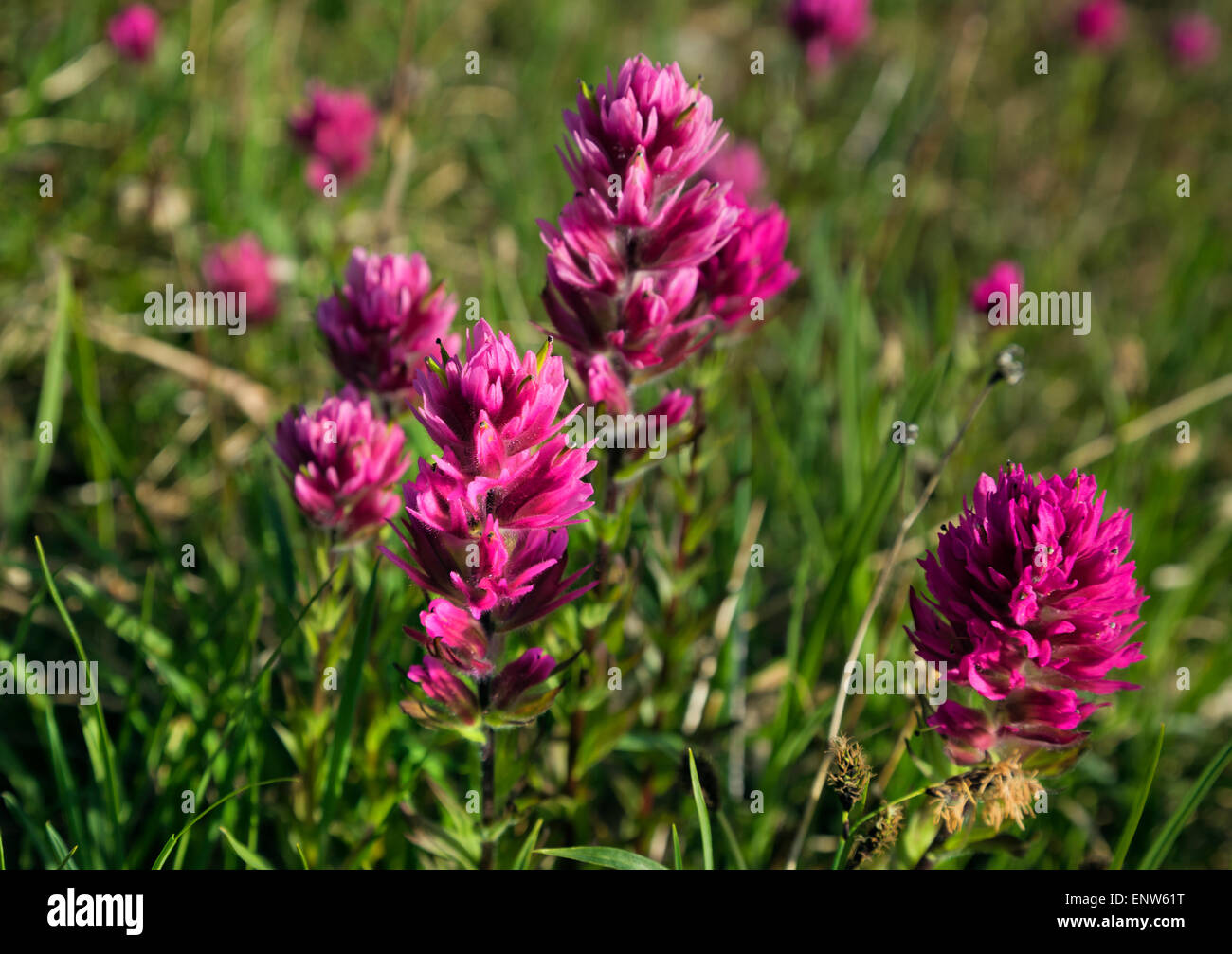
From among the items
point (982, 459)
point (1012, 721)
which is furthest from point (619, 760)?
point (982, 459)

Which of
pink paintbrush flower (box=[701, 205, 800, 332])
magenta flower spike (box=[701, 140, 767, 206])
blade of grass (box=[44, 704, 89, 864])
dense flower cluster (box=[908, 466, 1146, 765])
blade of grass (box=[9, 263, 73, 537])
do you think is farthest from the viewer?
magenta flower spike (box=[701, 140, 767, 206])

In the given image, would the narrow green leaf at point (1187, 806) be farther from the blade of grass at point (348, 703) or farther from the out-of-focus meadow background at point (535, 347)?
the blade of grass at point (348, 703)

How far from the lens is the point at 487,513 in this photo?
168cm

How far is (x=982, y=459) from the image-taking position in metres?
4.27

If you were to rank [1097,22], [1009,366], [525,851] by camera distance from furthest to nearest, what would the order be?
[1097,22], [525,851], [1009,366]

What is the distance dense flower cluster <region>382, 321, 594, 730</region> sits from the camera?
1.61m

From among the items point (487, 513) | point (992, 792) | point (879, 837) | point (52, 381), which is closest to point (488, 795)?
point (487, 513)

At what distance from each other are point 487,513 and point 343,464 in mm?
552

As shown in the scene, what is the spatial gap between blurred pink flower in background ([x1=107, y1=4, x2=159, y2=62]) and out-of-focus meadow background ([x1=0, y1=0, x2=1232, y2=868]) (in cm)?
22

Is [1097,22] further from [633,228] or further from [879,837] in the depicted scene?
[879,837]

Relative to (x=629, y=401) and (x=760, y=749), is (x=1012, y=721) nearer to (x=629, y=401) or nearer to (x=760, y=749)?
(x=629, y=401)

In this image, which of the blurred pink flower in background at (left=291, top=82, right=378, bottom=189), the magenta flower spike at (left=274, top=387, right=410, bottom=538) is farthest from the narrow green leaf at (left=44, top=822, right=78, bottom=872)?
the blurred pink flower in background at (left=291, top=82, right=378, bottom=189)

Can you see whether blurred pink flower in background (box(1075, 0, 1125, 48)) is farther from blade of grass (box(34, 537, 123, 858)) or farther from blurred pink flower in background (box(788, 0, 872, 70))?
blade of grass (box(34, 537, 123, 858))
